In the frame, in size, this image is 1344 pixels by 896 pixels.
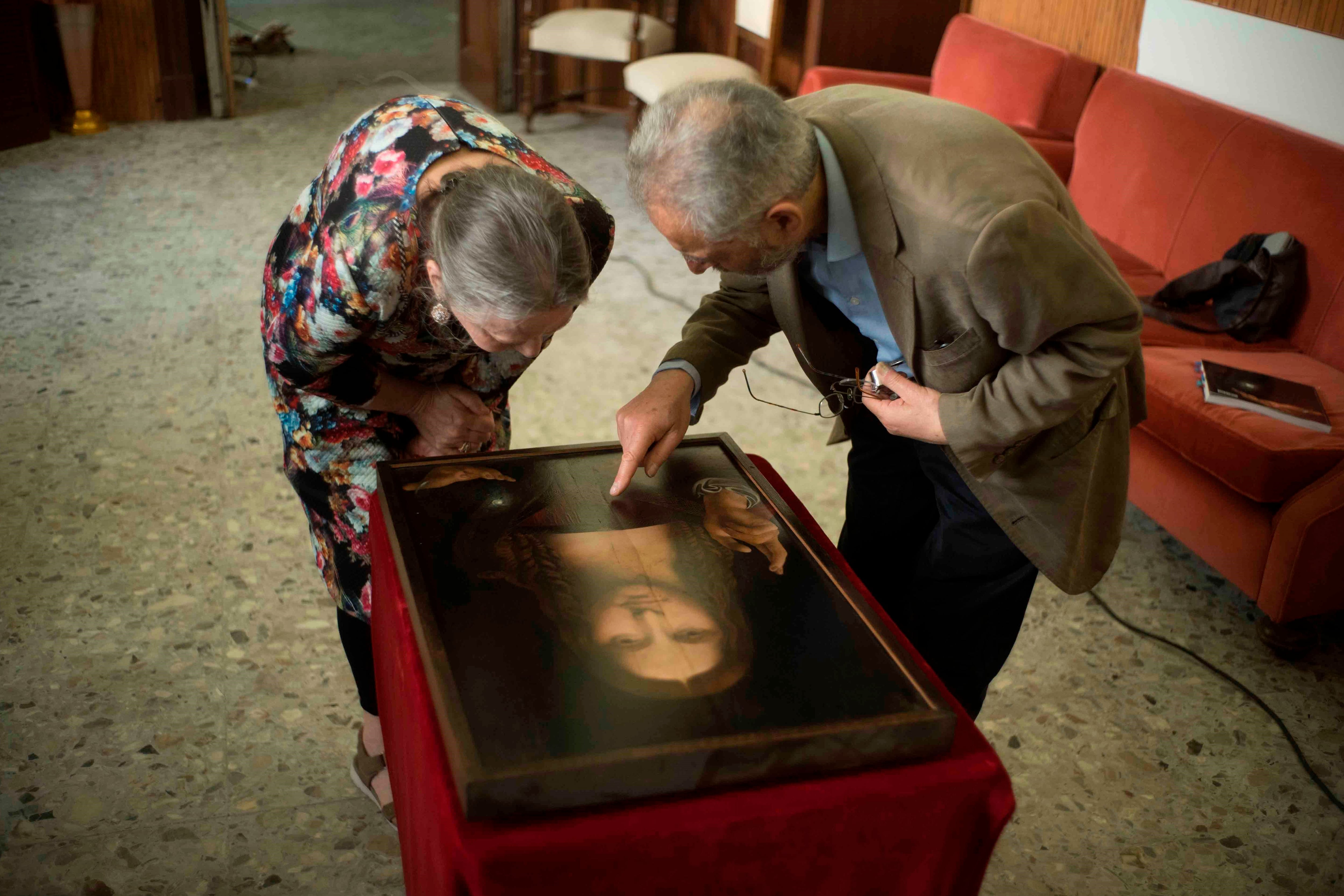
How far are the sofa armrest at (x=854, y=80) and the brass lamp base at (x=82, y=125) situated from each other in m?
3.31

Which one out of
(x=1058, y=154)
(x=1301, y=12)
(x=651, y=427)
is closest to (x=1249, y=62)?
(x=1301, y=12)

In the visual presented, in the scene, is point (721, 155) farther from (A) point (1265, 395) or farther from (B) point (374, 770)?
(A) point (1265, 395)

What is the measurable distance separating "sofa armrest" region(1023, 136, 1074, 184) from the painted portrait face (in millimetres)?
2704

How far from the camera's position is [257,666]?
2062mm

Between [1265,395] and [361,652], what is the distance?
1.93 m

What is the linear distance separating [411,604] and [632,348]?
2.44 metres

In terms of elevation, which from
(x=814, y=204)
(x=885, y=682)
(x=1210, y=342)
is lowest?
(x=1210, y=342)

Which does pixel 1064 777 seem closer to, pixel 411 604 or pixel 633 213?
pixel 411 604

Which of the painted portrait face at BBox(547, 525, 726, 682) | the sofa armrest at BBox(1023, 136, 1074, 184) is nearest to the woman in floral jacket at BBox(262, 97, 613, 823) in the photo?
the painted portrait face at BBox(547, 525, 726, 682)

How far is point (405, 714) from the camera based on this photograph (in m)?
1.10

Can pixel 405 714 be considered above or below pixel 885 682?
below

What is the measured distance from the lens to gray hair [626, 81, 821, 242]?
1145 mm

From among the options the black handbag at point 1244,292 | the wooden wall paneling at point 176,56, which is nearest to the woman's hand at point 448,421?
the black handbag at point 1244,292

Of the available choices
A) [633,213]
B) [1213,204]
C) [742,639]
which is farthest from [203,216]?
[742,639]
